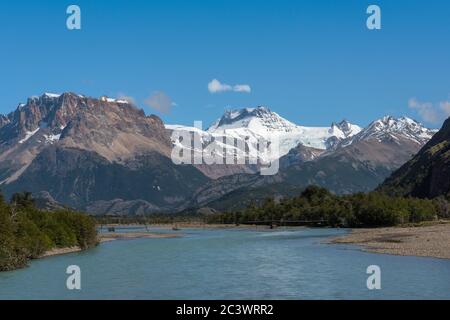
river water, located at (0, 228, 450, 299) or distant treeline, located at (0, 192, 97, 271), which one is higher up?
distant treeline, located at (0, 192, 97, 271)

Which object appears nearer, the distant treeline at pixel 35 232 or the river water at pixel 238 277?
the river water at pixel 238 277

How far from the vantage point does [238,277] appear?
3533 inches

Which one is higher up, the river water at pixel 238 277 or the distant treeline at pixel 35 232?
the distant treeline at pixel 35 232

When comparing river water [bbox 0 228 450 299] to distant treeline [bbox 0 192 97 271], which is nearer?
river water [bbox 0 228 450 299]

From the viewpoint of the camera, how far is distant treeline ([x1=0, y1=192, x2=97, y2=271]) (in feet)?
358

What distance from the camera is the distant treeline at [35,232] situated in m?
109

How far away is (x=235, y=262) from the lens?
114 metres

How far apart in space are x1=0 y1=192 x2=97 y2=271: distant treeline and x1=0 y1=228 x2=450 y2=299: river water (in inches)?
140

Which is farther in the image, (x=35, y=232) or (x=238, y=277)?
(x=35, y=232)

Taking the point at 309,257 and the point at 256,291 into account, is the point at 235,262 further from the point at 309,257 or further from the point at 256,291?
the point at 256,291

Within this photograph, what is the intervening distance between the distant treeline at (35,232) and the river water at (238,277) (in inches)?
140

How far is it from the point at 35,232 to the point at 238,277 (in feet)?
202

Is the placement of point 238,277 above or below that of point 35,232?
below
